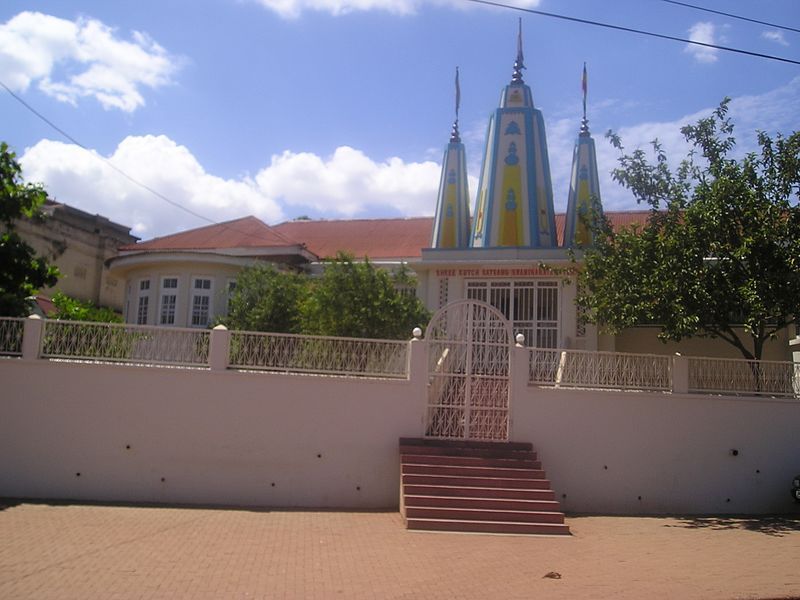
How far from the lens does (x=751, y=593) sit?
698 centimetres

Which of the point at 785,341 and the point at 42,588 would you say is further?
the point at 785,341

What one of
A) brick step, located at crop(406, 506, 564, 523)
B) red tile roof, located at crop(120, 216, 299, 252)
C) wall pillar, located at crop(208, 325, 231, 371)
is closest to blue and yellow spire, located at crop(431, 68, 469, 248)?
red tile roof, located at crop(120, 216, 299, 252)

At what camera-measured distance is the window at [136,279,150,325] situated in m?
17.9

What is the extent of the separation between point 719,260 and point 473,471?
5.12 m

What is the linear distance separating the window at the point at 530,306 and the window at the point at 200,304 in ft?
21.0

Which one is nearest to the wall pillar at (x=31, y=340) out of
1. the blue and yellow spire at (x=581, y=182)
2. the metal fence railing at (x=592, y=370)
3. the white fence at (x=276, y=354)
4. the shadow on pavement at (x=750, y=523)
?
the white fence at (x=276, y=354)

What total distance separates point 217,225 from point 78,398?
10.7m

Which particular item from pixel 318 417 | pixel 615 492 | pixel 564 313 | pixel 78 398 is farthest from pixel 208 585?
pixel 564 313

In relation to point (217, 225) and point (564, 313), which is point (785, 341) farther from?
point (217, 225)

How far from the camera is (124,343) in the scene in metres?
11.0

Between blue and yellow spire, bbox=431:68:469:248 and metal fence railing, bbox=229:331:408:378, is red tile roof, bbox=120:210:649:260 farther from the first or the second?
metal fence railing, bbox=229:331:408:378

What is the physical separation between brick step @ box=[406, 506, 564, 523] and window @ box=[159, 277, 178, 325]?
9.79 meters

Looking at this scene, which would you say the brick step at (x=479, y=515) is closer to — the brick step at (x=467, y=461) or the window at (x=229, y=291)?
the brick step at (x=467, y=461)

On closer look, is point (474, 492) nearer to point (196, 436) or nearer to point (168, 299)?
point (196, 436)
